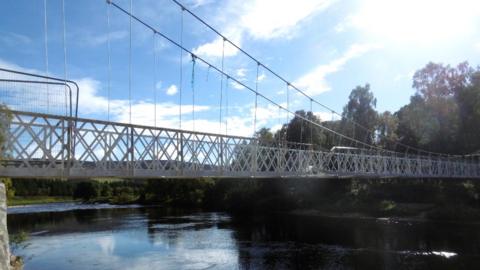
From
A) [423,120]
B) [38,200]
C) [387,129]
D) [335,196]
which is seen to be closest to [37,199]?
[38,200]

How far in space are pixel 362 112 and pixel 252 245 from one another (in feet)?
116

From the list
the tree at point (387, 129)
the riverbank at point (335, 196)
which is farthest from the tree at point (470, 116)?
the tree at point (387, 129)

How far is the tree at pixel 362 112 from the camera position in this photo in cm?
5875

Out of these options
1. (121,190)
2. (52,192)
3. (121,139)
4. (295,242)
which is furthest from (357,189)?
(52,192)

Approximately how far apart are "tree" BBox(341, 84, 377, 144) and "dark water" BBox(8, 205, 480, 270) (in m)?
18.1

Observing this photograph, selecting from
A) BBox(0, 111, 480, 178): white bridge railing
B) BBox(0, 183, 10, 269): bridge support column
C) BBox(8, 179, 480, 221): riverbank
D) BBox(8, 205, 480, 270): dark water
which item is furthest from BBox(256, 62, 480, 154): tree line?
BBox(0, 183, 10, 269): bridge support column

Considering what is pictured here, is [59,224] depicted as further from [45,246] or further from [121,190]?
[121,190]

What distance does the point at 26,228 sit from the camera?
3853 centimetres

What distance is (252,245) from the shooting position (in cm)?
2914

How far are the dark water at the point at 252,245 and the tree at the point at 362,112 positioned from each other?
1813 centimetres

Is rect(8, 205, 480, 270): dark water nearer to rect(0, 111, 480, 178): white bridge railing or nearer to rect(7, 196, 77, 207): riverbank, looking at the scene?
rect(0, 111, 480, 178): white bridge railing

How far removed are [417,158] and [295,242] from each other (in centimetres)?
1807

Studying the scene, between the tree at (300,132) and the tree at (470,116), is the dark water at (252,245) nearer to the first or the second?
→ the tree at (470,116)

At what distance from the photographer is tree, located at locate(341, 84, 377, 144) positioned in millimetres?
58750
